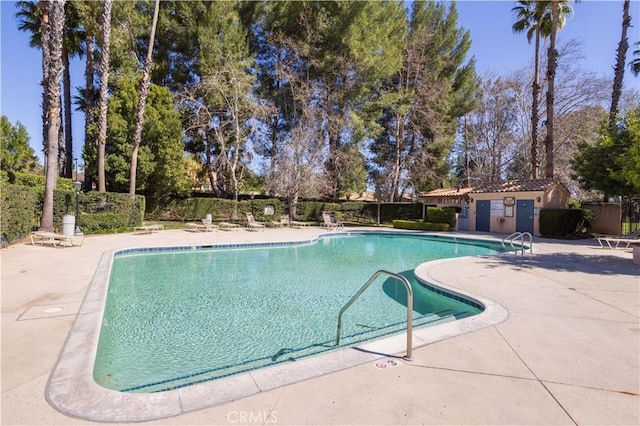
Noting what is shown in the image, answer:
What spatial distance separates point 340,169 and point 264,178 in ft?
18.8

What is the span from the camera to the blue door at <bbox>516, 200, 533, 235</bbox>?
1744 cm

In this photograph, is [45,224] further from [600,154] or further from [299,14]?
[600,154]

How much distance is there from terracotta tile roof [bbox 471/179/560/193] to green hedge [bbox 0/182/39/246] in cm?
2039

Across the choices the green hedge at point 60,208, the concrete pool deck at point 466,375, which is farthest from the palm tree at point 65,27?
the concrete pool deck at point 466,375

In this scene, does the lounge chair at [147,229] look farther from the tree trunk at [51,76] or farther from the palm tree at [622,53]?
the palm tree at [622,53]

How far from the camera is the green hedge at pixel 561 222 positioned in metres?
16.1

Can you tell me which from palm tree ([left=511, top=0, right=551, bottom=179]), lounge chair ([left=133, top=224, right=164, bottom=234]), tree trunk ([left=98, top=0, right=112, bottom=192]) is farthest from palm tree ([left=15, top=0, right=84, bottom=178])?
palm tree ([left=511, top=0, right=551, bottom=179])

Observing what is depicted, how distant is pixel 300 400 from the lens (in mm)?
2592

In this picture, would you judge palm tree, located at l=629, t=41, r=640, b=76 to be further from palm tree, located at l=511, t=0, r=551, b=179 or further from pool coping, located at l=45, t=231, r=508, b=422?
pool coping, located at l=45, t=231, r=508, b=422

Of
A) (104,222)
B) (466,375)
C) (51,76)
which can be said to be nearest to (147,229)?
(104,222)

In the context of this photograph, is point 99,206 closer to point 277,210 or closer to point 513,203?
point 277,210

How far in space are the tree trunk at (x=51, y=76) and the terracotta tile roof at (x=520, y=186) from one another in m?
20.3

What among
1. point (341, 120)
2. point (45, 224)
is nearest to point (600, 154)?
point (341, 120)

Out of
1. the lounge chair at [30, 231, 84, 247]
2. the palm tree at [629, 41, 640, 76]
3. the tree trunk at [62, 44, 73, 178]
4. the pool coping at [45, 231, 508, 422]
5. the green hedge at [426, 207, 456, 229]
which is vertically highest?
the palm tree at [629, 41, 640, 76]
